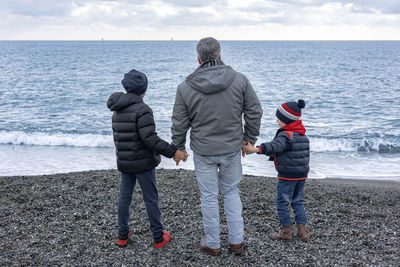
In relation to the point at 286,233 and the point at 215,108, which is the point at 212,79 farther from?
the point at 286,233

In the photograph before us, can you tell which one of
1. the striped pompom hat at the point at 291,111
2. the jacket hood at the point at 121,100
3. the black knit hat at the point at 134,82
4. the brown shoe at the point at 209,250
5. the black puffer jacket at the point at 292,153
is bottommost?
the brown shoe at the point at 209,250

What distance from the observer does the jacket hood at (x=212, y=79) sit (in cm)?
323

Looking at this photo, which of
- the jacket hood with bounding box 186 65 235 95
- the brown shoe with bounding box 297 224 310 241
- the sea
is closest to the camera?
the jacket hood with bounding box 186 65 235 95

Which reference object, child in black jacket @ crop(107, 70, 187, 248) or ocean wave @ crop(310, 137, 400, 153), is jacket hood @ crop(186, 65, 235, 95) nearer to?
child in black jacket @ crop(107, 70, 187, 248)

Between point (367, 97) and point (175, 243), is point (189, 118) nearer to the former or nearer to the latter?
point (175, 243)

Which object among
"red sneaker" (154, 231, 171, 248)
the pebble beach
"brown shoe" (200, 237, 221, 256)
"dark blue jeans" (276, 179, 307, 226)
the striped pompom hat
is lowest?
the pebble beach

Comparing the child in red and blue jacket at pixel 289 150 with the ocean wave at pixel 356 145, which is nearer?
the child in red and blue jacket at pixel 289 150

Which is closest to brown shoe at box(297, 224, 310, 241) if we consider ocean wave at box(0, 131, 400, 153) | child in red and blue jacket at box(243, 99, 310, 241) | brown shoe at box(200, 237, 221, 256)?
child in red and blue jacket at box(243, 99, 310, 241)

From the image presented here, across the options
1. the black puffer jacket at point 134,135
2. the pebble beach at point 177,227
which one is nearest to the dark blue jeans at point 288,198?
the pebble beach at point 177,227

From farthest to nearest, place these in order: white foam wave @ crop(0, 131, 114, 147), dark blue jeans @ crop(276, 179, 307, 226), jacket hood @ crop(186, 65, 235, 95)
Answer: white foam wave @ crop(0, 131, 114, 147)
dark blue jeans @ crop(276, 179, 307, 226)
jacket hood @ crop(186, 65, 235, 95)

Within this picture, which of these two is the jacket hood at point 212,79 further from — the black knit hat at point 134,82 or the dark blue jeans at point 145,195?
the dark blue jeans at point 145,195

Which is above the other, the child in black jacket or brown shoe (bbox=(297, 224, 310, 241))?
the child in black jacket

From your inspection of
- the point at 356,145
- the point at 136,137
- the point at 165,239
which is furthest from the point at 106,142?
the point at 356,145

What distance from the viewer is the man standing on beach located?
10.8 ft
